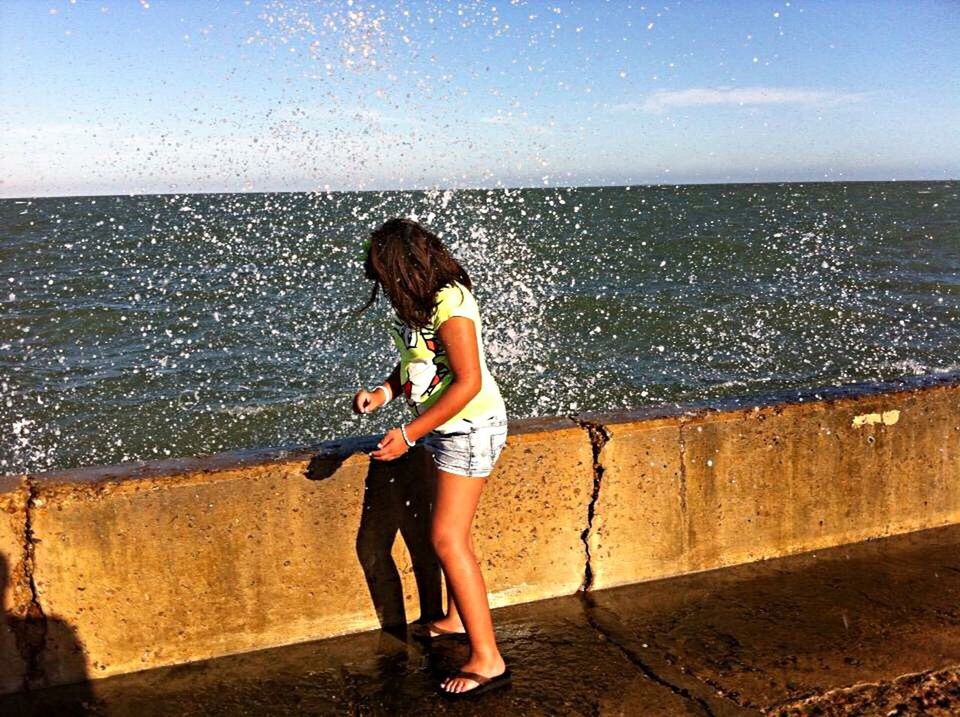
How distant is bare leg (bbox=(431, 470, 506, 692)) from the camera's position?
3207mm

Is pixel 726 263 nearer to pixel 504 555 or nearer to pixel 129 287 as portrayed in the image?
pixel 129 287

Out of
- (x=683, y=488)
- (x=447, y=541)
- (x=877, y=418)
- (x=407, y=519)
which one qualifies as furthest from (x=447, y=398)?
(x=877, y=418)

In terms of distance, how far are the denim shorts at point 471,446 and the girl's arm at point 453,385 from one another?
0.18m

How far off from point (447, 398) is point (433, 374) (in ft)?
0.73

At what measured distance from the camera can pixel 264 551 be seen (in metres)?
3.60

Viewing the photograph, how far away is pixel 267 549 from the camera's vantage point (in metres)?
3.60

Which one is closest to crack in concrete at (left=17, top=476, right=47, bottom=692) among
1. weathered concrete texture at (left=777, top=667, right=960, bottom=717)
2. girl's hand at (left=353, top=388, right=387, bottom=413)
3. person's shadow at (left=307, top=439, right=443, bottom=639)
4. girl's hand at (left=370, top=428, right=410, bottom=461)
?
person's shadow at (left=307, top=439, right=443, bottom=639)

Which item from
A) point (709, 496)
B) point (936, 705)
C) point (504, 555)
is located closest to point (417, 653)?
point (504, 555)

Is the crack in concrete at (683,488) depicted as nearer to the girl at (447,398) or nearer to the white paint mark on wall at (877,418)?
the white paint mark on wall at (877,418)

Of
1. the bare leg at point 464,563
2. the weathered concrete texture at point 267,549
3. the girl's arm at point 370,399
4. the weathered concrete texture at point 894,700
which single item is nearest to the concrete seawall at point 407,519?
the weathered concrete texture at point 267,549

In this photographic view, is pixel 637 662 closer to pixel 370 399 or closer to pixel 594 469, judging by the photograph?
pixel 594 469

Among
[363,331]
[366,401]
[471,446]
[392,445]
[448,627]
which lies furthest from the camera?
[363,331]

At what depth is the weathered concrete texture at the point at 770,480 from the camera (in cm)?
415

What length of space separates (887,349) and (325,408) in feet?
28.7
